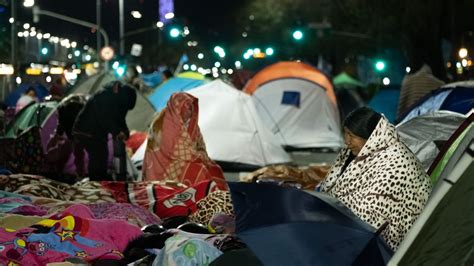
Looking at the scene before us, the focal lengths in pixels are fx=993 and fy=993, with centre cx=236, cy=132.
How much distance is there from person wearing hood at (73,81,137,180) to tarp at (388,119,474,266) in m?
9.58

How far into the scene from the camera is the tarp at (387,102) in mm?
21531

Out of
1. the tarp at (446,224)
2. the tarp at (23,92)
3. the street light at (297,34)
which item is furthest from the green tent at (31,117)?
the street light at (297,34)

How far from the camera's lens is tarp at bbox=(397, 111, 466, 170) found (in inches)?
406

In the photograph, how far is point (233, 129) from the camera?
17.5 meters

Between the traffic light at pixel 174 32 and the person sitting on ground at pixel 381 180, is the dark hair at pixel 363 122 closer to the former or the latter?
the person sitting on ground at pixel 381 180

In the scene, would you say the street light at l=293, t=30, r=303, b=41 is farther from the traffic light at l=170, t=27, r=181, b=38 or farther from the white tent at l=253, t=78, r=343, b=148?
the white tent at l=253, t=78, r=343, b=148

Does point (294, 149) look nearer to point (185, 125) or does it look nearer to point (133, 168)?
point (133, 168)

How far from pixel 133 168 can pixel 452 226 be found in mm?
10477

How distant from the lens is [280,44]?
249ft

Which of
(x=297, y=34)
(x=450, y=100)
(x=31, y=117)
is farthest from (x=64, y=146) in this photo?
(x=297, y=34)

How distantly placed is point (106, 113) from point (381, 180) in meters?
7.52

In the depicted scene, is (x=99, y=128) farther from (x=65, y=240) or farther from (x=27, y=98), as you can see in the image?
(x=27, y=98)

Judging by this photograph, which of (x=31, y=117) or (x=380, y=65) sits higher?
(x=31, y=117)

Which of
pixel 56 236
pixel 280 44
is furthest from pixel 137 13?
pixel 56 236
